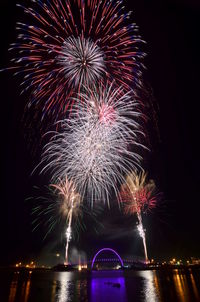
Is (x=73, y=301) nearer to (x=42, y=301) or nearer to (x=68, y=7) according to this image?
(x=42, y=301)

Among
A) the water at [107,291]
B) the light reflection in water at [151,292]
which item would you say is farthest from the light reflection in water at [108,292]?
the light reflection in water at [151,292]

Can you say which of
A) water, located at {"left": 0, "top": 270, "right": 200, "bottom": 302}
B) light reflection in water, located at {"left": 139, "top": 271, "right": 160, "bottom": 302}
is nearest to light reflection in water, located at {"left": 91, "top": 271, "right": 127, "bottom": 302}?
water, located at {"left": 0, "top": 270, "right": 200, "bottom": 302}

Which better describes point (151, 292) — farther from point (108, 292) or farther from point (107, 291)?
point (107, 291)

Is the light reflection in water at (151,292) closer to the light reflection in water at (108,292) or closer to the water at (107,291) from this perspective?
the water at (107,291)

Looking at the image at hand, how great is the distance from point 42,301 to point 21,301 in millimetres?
2517

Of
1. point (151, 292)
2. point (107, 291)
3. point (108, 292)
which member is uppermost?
point (107, 291)

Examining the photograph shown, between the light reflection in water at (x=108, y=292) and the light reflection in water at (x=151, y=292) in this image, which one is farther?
the light reflection in water at (x=108, y=292)

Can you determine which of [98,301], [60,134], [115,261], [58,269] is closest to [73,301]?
[98,301]

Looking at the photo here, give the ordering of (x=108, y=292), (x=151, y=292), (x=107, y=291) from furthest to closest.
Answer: (x=107, y=291) < (x=108, y=292) < (x=151, y=292)

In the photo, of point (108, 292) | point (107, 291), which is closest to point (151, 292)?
point (108, 292)

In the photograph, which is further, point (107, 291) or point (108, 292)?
point (107, 291)

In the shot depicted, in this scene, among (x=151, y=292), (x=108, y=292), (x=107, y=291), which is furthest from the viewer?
(x=107, y=291)

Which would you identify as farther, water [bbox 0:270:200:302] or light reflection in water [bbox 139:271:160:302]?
water [bbox 0:270:200:302]

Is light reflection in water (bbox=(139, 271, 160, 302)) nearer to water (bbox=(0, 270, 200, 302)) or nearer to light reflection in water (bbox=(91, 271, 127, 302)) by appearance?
water (bbox=(0, 270, 200, 302))
